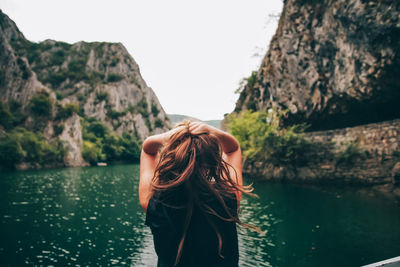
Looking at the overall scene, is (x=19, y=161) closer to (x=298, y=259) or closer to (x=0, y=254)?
(x=0, y=254)

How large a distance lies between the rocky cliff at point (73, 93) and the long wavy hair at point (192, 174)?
4443 cm

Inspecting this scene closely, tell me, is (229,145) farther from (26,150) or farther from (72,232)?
(26,150)

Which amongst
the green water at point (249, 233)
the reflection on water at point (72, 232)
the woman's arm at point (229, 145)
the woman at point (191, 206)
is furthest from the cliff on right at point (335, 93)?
the woman at point (191, 206)

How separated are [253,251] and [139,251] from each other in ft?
11.6

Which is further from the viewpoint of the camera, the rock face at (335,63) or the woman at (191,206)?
the rock face at (335,63)

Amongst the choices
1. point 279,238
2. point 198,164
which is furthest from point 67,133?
point 198,164

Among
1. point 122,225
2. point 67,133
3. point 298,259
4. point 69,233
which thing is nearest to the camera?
point 298,259

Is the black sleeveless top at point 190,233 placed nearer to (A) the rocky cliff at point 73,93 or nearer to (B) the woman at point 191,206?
(B) the woman at point 191,206

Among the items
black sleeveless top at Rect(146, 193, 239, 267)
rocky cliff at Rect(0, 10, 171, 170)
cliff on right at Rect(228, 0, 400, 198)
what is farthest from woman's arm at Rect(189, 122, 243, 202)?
rocky cliff at Rect(0, 10, 171, 170)

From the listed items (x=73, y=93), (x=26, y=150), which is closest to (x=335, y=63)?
(x=26, y=150)

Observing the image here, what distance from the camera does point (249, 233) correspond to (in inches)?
344

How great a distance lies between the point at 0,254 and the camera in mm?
6789

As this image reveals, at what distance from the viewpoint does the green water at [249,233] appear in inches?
261

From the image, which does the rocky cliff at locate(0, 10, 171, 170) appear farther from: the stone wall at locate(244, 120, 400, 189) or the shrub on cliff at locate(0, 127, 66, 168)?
the stone wall at locate(244, 120, 400, 189)
